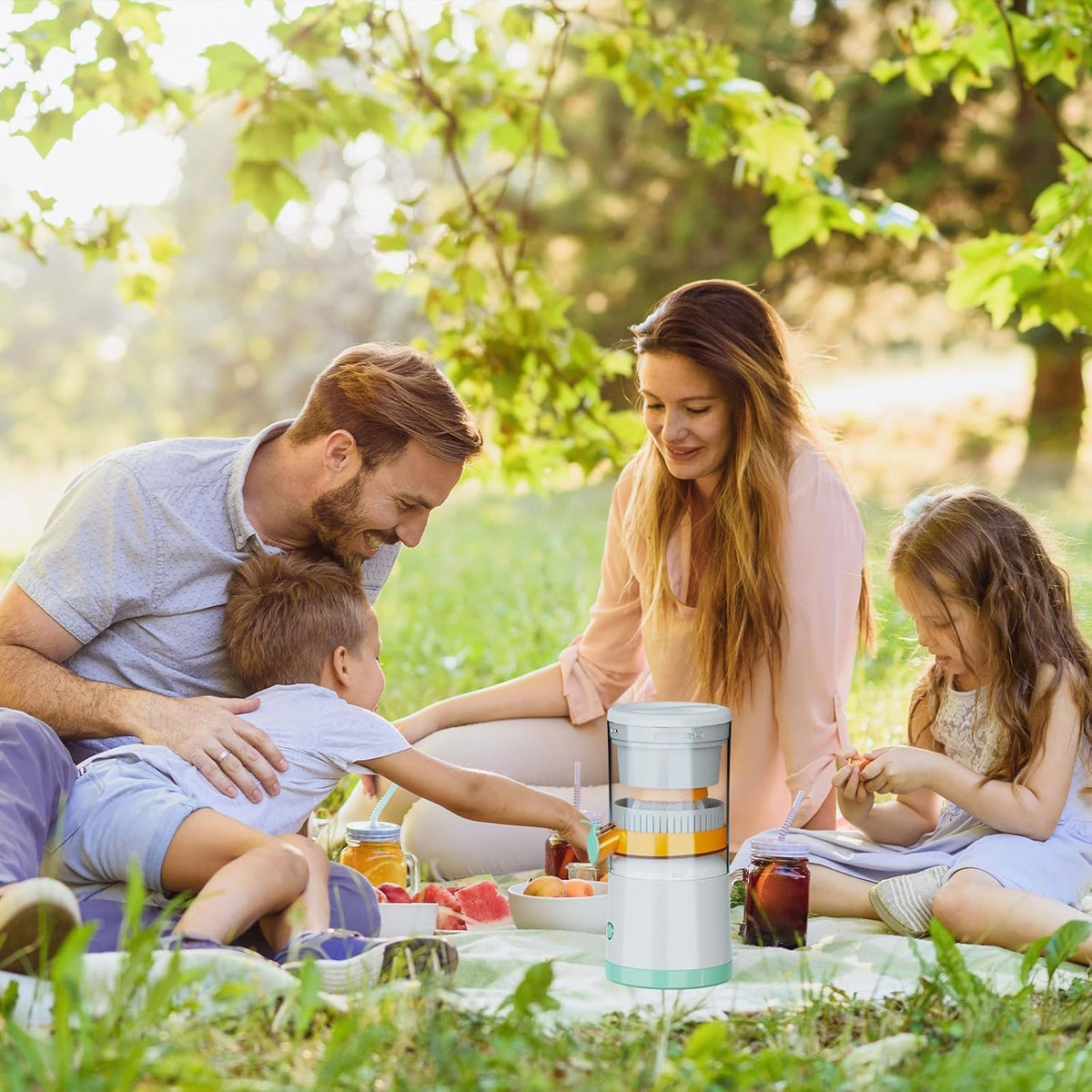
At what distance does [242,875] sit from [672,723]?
31.9 inches

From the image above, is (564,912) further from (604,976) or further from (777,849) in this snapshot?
(777,849)

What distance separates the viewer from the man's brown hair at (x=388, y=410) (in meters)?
3.26

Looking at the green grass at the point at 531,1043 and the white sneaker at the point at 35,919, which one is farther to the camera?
the white sneaker at the point at 35,919

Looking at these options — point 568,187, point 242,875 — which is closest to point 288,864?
Answer: point 242,875

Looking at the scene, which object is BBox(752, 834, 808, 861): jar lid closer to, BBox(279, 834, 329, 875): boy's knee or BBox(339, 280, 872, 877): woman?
BBox(339, 280, 872, 877): woman

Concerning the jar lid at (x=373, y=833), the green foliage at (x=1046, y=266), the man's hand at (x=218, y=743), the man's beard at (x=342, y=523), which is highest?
the green foliage at (x=1046, y=266)

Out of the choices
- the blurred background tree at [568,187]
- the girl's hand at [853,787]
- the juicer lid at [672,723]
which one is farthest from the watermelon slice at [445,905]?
the blurred background tree at [568,187]

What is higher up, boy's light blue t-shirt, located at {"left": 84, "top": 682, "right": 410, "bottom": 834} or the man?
the man

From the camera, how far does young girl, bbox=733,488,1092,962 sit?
2.92 meters

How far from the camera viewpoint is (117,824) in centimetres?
259

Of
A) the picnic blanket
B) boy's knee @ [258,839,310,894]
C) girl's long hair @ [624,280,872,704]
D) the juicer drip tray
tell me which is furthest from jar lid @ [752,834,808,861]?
boy's knee @ [258,839,310,894]

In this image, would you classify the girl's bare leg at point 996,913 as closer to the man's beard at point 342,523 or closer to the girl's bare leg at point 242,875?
the girl's bare leg at point 242,875

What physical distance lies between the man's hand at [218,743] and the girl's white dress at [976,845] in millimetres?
1105

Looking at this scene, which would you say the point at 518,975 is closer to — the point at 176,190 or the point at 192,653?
the point at 192,653
